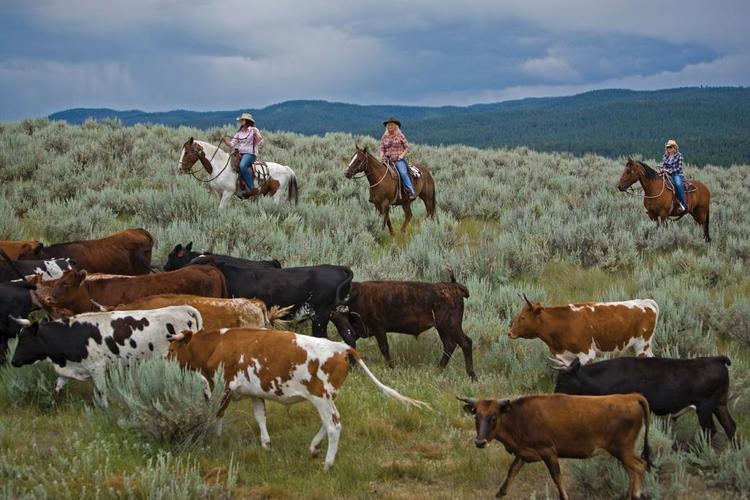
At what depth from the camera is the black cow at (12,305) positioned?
7977 millimetres

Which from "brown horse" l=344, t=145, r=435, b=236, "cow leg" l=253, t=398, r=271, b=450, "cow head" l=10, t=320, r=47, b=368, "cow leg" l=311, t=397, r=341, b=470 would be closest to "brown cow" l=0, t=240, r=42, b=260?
"cow head" l=10, t=320, r=47, b=368

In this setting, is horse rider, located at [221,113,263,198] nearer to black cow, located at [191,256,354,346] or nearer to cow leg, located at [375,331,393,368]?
black cow, located at [191,256,354,346]

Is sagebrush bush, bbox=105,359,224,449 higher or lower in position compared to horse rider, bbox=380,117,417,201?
lower

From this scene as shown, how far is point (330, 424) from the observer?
617 cm

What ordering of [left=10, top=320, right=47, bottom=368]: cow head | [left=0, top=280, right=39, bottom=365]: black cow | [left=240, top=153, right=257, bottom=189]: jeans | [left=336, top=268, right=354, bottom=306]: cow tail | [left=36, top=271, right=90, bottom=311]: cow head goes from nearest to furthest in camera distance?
[left=10, top=320, right=47, bottom=368]: cow head < [left=0, top=280, right=39, bottom=365]: black cow < [left=36, top=271, right=90, bottom=311]: cow head < [left=336, top=268, right=354, bottom=306]: cow tail < [left=240, top=153, right=257, bottom=189]: jeans

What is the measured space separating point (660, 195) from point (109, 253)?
40.8 ft

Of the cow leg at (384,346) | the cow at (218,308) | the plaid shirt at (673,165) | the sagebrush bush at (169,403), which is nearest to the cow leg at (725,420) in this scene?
the cow leg at (384,346)

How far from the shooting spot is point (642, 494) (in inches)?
224

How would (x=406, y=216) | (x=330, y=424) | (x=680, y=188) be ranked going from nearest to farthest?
1. (x=330, y=424)
2. (x=680, y=188)
3. (x=406, y=216)

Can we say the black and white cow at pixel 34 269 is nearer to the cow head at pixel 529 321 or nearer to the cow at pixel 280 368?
the cow at pixel 280 368

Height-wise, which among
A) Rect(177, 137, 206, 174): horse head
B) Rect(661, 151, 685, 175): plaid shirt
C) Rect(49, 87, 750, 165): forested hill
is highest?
Rect(177, 137, 206, 174): horse head

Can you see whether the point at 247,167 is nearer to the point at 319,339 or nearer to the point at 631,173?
the point at 631,173

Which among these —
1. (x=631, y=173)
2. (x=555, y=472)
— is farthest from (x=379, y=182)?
(x=555, y=472)

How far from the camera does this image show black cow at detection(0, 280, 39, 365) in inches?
314
